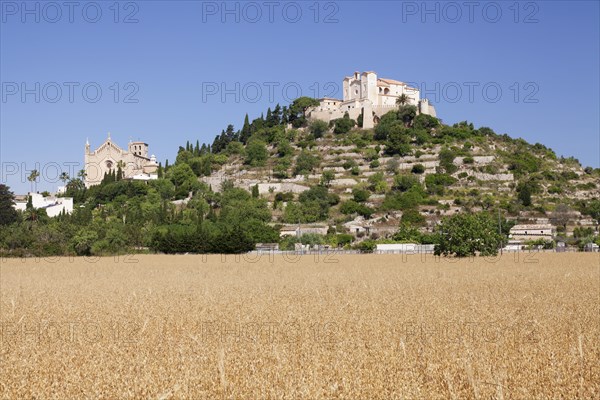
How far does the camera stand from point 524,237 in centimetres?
8012

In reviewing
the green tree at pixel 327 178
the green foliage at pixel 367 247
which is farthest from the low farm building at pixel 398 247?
the green tree at pixel 327 178

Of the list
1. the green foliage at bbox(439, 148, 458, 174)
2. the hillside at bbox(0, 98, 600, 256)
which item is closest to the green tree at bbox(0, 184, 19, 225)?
the hillside at bbox(0, 98, 600, 256)

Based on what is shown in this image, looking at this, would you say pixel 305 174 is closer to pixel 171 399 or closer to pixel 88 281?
pixel 88 281

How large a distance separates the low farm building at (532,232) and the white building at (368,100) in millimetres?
51630

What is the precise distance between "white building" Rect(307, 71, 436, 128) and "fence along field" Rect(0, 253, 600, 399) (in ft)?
362

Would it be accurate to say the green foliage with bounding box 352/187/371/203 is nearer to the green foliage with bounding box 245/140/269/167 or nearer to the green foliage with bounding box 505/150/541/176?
the green foliage with bounding box 505/150/541/176

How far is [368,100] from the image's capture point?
130 meters

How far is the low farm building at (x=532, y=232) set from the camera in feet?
261

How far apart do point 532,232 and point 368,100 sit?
5639 cm

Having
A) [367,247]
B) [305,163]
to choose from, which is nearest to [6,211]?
[367,247]

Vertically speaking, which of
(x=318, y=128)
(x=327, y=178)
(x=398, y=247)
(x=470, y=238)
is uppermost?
(x=318, y=128)

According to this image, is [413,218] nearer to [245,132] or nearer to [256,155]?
[256,155]

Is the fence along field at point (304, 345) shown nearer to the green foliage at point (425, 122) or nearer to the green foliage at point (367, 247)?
the green foliage at point (367, 247)

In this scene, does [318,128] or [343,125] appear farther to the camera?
[318,128]
